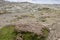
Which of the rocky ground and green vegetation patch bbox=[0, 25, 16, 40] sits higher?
green vegetation patch bbox=[0, 25, 16, 40]

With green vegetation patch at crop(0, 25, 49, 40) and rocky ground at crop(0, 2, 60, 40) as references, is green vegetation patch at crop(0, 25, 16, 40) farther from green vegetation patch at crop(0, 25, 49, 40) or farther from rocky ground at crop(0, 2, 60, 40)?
rocky ground at crop(0, 2, 60, 40)

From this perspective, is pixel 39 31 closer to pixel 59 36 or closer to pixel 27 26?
pixel 27 26

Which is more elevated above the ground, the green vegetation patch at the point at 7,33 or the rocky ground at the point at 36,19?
the green vegetation patch at the point at 7,33

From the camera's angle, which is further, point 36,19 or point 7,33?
point 36,19

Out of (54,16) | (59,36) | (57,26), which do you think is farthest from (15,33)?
(54,16)

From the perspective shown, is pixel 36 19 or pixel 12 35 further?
pixel 36 19

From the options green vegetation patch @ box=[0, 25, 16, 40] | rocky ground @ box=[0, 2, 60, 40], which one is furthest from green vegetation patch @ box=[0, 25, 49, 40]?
rocky ground @ box=[0, 2, 60, 40]

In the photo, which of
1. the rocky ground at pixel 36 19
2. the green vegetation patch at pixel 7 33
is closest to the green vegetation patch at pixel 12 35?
the green vegetation patch at pixel 7 33

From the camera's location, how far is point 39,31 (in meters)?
8.01

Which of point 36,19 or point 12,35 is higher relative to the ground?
point 12,35

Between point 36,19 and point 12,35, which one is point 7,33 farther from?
point 36,19

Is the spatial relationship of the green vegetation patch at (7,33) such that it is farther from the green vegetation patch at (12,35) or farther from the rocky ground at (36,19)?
the rocky ground at (36,19)

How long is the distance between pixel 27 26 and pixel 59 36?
7.43 ft

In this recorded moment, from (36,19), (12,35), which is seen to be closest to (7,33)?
(12,35)
